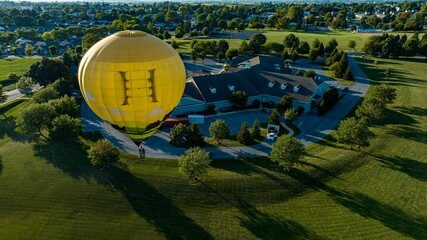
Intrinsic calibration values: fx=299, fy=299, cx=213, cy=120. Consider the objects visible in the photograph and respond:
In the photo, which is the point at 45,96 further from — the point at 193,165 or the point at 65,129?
the point at 193,165

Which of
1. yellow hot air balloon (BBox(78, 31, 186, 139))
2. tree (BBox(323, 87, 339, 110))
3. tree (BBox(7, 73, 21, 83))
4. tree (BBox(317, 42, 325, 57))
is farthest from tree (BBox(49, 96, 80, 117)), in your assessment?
tree (BBox(317, 42, 325, 57))

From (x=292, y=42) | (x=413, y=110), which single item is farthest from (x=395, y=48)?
(x=413, y=110)

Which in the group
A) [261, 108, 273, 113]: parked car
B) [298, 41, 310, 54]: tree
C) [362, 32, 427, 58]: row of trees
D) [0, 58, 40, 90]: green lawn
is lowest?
[0, 58, 40, 90]: green lawn

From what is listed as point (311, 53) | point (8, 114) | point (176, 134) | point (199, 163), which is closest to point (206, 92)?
point (176, 134)

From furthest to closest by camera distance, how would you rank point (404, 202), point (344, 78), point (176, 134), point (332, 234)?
point (344, 78)
point (176, 134)
point (404, 202)
point (332, 234)

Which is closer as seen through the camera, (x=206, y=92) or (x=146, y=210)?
(x=146, y=210)

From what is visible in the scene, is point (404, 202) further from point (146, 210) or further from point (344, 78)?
point (344, 78)

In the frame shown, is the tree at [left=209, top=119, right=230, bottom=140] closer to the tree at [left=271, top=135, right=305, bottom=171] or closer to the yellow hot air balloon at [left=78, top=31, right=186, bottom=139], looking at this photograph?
the tree at [left=271, top=135, right=305, bottom=171]
